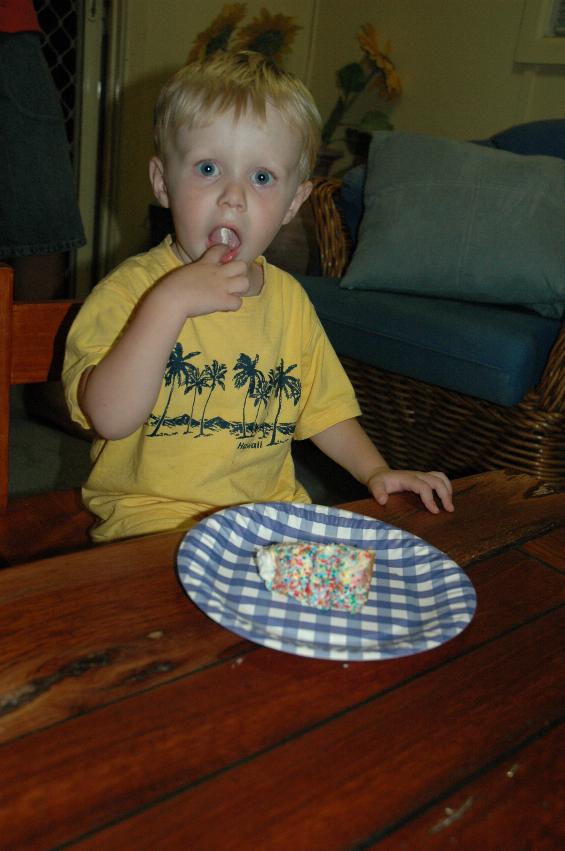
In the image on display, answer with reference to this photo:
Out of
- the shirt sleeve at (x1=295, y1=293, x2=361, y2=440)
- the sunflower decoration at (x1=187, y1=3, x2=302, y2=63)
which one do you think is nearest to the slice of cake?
the shirt sleeve at (x1=295, y1=293, x2=361, y2=440)

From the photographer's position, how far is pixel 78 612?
604 mm

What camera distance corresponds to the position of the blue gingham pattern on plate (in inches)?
23.8

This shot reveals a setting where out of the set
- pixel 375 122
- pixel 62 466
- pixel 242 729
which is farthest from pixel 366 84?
pixel 242 729

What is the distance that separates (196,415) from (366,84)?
304 centimetres

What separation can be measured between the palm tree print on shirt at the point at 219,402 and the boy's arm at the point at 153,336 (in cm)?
14

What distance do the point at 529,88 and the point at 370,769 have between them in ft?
10.0

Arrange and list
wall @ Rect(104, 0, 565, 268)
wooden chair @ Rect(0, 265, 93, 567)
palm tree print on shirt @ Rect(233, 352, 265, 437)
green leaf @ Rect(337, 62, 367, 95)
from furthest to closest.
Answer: green leaf @ Rect(337, 62, 367, 95) < wall @ Rect(104, 0, 565, 268) < palm tree print on shirt @ Rect(233, 352, 265, 437) < wooden chair @ Rect(0, 265, 93, 567)

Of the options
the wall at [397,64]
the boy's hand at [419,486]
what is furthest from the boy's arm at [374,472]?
the wall at [397,64]

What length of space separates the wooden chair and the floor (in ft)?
3.55

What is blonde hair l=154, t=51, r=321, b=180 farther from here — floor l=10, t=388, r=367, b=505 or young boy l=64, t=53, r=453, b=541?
floor l=10, t=388, r=367, b=505

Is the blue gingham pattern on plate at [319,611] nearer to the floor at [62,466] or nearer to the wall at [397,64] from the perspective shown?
the floor at [62,466]

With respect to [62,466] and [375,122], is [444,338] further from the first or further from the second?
[375,122]

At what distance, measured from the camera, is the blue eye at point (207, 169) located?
94cm

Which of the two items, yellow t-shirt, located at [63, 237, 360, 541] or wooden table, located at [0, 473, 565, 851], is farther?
yellow t-shirt, located at [63, 237, 360, 541]
